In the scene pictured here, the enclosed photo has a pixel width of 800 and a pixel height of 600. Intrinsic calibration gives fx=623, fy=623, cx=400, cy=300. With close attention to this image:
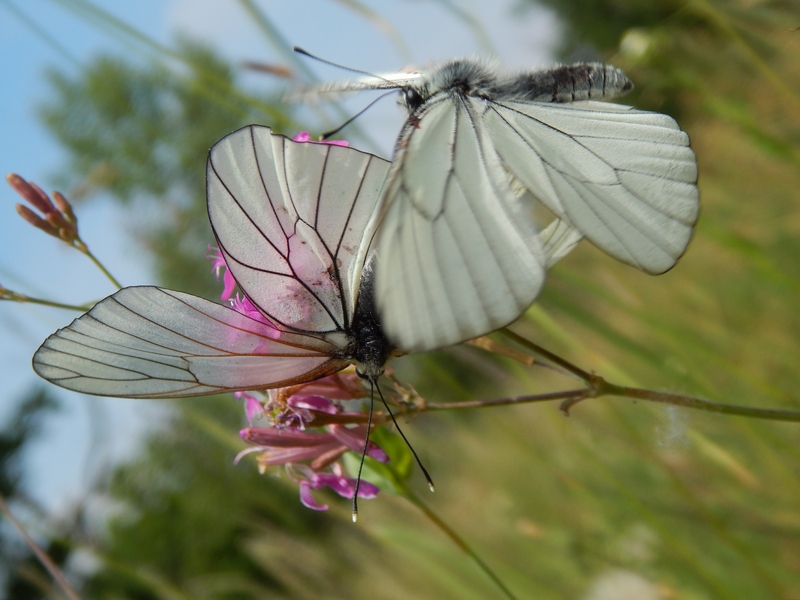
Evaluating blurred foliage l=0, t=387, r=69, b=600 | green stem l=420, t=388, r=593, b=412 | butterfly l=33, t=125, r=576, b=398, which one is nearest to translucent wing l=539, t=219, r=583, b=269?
butterfly l=33, t=125, r=576, b=398

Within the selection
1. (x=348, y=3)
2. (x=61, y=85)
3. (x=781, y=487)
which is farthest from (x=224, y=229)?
(x=61, y=85)

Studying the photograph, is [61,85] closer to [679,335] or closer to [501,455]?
[501,455]

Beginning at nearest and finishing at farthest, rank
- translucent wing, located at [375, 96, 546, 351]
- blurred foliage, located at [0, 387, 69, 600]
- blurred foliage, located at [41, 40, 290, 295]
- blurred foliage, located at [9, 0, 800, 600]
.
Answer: translucent wing, located at [375, 96, 546, 351]
blurred foliage, located at [9, 0, 800, 600]
blurred foliage, located at [0, 387, 69, 600]
blurred foliage, located at [41, 40, 290, 295]

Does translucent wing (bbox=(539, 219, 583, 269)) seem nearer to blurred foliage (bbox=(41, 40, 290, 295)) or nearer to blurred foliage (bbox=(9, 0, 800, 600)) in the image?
blurred foliage (bbox=(9, 0, 800, 600))

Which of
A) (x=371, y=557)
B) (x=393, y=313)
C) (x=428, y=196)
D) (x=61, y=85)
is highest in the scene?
(x=61, y=85)

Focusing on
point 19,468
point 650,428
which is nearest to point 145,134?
point 19,468

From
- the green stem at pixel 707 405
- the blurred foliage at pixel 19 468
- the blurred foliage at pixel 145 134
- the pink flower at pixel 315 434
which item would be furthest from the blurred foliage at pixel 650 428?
the blurred foliage at pixel 145 134

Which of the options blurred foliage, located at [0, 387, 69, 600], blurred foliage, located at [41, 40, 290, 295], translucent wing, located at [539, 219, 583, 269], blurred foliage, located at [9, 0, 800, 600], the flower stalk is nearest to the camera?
translucent wing, located at [539, 219, 583, 269]
